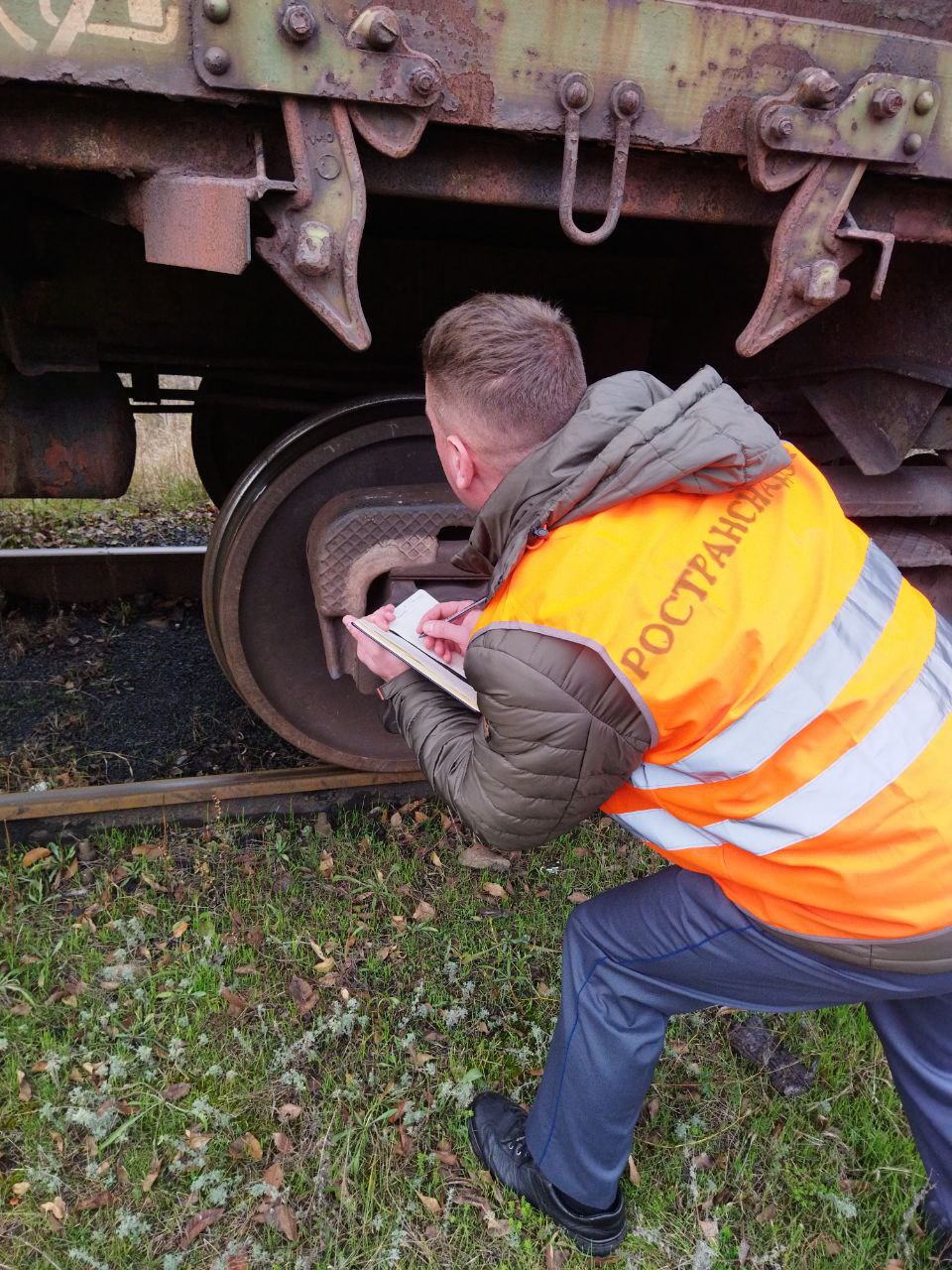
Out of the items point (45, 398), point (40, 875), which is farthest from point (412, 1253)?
point (45, 398)

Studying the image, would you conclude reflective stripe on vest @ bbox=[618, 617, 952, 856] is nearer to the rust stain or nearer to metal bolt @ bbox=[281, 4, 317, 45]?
the rust stain

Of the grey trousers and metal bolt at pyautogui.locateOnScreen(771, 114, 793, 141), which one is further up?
metal bolt at pyautogui.locateOnScreen(771, 114, 793, 141)

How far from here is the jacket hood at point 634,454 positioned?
1.48m

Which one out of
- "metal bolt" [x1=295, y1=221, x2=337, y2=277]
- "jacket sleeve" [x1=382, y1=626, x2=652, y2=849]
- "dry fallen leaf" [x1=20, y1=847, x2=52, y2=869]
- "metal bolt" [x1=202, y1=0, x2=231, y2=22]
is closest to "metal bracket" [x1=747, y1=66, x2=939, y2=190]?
"metal bolt" [x1=295, y1=221, x2=337, y2=277]

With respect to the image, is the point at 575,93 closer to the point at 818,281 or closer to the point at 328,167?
the point at 328,167

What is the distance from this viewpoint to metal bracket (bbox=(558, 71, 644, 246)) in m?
1.74

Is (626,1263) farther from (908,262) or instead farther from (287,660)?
(908,262)

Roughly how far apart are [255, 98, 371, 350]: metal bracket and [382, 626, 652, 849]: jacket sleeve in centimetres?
73

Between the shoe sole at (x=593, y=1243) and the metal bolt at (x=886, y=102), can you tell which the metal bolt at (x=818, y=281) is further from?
the shoe sole at (x=593, y=1243)

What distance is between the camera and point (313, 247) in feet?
5.57

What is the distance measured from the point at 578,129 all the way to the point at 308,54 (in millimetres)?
537

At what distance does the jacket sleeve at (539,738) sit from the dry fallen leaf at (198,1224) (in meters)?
1.18

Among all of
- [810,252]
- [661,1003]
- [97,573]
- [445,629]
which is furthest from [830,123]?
[97,573]

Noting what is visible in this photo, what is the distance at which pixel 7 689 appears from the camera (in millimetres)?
3789
